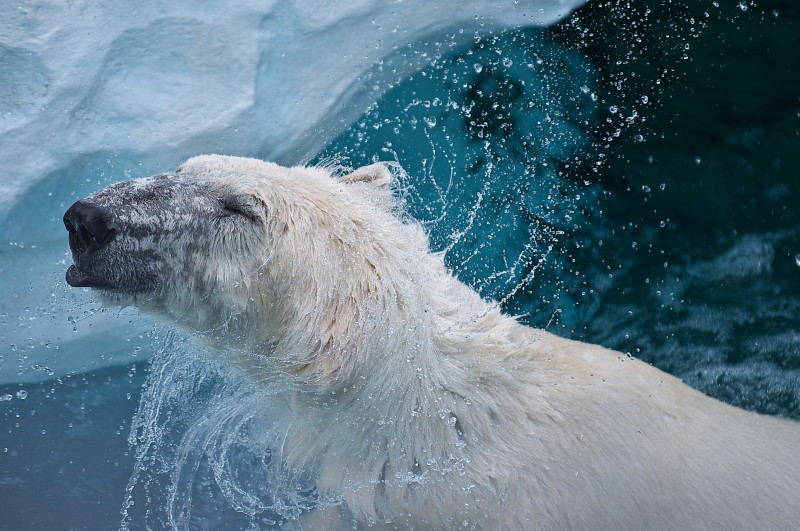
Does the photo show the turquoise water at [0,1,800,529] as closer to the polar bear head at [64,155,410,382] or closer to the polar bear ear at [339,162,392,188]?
the polar bear ear at [339,162,392,188]

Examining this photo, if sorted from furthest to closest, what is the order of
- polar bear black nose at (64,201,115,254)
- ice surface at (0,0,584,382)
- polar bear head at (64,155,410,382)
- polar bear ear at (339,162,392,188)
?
ice surface at (0,0,584,382) → polar bear ear at (339,162,392,188) → polar bear head at (64,155,410,382) → polar bear black nose at (64,201,115,254)

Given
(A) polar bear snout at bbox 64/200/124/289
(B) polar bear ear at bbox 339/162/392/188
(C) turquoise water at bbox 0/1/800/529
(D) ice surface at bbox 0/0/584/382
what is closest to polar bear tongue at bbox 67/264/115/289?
(A) polar bear snout at bbox 64/200/124/289

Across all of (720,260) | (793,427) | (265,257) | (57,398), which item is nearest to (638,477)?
(793,427)

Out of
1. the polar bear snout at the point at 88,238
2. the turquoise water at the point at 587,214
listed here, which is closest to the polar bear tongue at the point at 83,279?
the polar bear snout at the point at 88,238

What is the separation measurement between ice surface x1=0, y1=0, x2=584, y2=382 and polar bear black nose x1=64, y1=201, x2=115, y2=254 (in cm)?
219

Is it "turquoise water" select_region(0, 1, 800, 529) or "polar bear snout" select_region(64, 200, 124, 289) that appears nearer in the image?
"polar bear snout" select_region(64, 200, 124, 289)

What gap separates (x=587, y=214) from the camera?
4.75m

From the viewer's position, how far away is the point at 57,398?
4.50m

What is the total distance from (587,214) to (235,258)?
3100mm

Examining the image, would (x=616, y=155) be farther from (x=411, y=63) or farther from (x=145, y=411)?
(x=145, y=411)

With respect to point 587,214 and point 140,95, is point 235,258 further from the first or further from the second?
point 587,214

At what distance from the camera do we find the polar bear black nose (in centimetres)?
214

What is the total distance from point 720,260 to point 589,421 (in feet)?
7.63

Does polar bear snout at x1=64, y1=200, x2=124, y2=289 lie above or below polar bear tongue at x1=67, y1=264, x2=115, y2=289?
above
